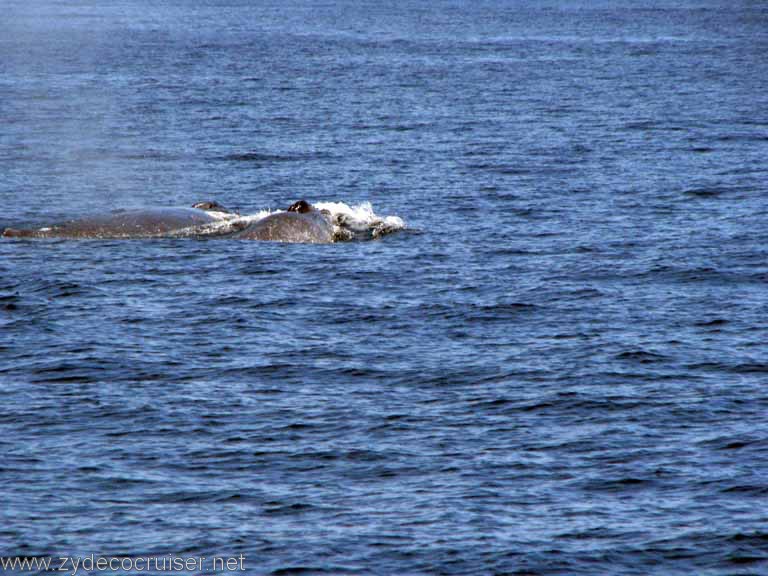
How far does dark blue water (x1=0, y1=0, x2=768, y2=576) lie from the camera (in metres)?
19.4

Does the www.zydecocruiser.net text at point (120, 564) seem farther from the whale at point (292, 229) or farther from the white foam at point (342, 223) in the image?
the white foam at point (342, 223)

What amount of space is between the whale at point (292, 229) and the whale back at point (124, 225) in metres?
1.45

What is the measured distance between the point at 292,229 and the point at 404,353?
11117 millimetres

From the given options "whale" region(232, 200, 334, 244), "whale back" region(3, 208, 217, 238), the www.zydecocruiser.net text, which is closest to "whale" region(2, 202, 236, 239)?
"whale back" region(3, 208, 217, 238)

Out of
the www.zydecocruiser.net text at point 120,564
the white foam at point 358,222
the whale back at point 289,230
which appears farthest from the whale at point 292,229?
the www.zydecocruiser.net text at point 120,564

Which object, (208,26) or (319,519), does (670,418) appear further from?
(208,26)

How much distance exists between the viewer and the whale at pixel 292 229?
37438 millimetres

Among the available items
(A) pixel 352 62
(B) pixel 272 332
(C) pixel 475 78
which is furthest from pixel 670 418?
(A) pixel 352 62

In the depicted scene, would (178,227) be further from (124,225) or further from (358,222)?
(358,222)

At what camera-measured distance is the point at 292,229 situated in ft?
123

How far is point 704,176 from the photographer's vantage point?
157 ft

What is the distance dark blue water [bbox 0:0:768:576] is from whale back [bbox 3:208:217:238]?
728 millimetres

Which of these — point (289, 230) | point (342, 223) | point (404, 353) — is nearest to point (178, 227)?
point (289, 230)

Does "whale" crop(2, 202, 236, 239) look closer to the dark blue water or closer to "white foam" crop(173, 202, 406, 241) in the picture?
"white foam" crop(173, 202, 406, 241)
